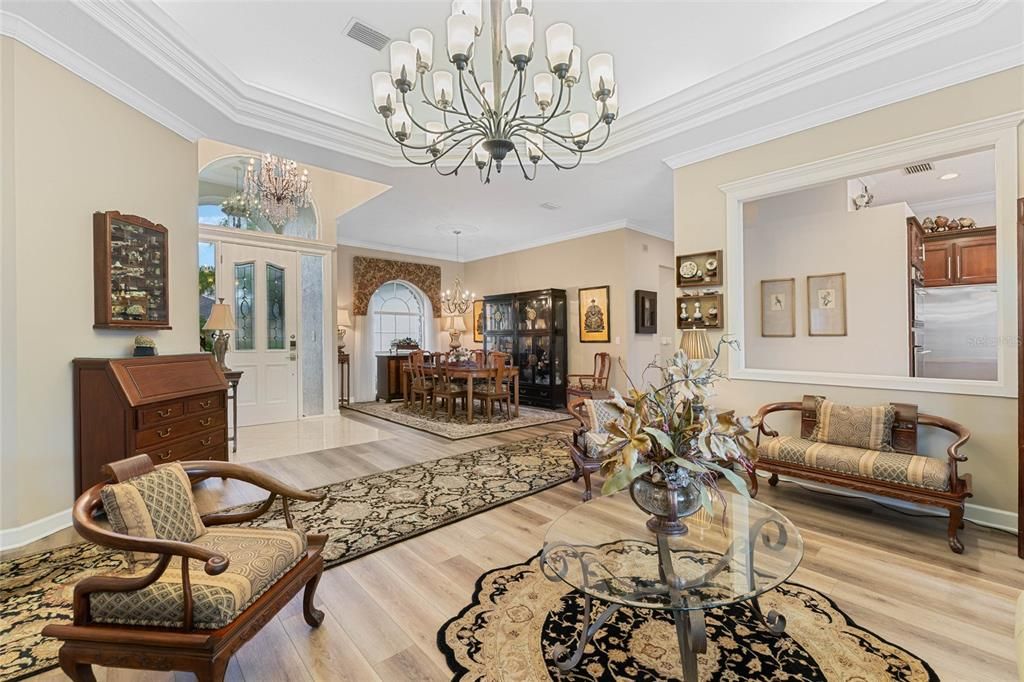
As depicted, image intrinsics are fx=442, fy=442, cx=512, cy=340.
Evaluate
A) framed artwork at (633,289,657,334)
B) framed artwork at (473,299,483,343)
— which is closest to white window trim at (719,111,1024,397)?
framed artwork at (633,289,657,334)

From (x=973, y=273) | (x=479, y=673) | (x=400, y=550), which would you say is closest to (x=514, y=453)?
(x=400, y=550)

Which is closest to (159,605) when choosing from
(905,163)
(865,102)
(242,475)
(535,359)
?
(242,475)

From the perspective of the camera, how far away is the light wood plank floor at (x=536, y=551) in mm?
1676

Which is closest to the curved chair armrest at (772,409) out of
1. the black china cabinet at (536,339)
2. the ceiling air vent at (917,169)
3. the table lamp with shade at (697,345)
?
the table lamp with shade at (697,345)

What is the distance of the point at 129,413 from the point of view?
284 centimetres

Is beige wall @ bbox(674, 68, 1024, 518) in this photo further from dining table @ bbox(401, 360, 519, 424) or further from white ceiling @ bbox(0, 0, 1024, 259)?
dining table @ bbox(401, 360, 519, 424)

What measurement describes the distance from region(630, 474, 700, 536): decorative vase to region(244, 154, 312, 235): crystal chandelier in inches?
180

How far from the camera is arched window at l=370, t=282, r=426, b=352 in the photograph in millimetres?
8891

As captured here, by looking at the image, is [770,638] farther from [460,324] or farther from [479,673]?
[460,324]

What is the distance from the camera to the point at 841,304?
4473mm

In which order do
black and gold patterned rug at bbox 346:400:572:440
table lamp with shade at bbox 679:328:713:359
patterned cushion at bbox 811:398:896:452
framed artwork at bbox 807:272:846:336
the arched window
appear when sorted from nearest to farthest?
patterned cushion at bbox 811:398:896:452
table lamp with shade at bbox 679:328:713:359
framed artwork at bbox 807:272:846:336
black and gold patterned rug at bbox 346:400:572:440
the arched window

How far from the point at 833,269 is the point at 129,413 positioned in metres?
6.09

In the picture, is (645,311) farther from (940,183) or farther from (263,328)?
(263,328)

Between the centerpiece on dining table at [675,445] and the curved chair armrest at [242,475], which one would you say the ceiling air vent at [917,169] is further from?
the curved chair armrest at [242,475]
